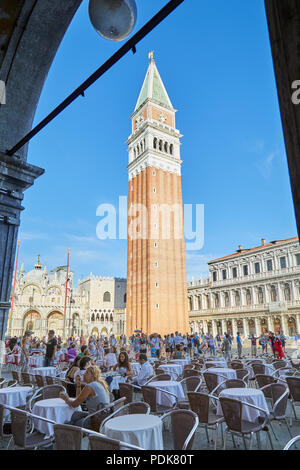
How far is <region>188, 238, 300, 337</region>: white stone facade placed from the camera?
32.9 metres

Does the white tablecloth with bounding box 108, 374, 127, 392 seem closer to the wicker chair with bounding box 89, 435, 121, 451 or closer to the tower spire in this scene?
the wicker chair with bounding box 89, 435, 121, 451

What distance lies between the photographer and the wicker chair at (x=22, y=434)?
3627 millimetres

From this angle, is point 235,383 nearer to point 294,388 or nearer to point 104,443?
point 294,388

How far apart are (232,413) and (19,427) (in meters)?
2.71

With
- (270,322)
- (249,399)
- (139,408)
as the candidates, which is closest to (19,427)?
(139,408)

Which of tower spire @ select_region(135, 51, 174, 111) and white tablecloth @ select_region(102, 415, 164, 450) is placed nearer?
white tablecloth @ select_region(102, 415, 164, 450)

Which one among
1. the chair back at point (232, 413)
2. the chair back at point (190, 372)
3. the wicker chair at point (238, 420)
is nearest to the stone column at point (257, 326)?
the chair back at point (190, 372)

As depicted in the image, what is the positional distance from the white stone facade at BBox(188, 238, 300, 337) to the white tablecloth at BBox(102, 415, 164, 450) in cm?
3274

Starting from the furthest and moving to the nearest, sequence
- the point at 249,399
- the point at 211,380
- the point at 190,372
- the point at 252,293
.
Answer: the point at 252,293 < the point at 190,372 < the point at 211,380 < the point at 249,399

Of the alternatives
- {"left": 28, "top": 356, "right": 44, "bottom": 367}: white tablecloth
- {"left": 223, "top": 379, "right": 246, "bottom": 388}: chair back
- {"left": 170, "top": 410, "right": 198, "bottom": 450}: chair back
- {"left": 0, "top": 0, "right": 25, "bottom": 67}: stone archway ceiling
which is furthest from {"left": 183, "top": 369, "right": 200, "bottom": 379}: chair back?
{"left": 0, "top": 0, "right": 25, "bottom": 67}: stone archway ceiling

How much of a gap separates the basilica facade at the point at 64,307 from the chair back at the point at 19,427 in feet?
129

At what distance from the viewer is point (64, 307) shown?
46.2m

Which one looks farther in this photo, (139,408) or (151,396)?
(151,396)
